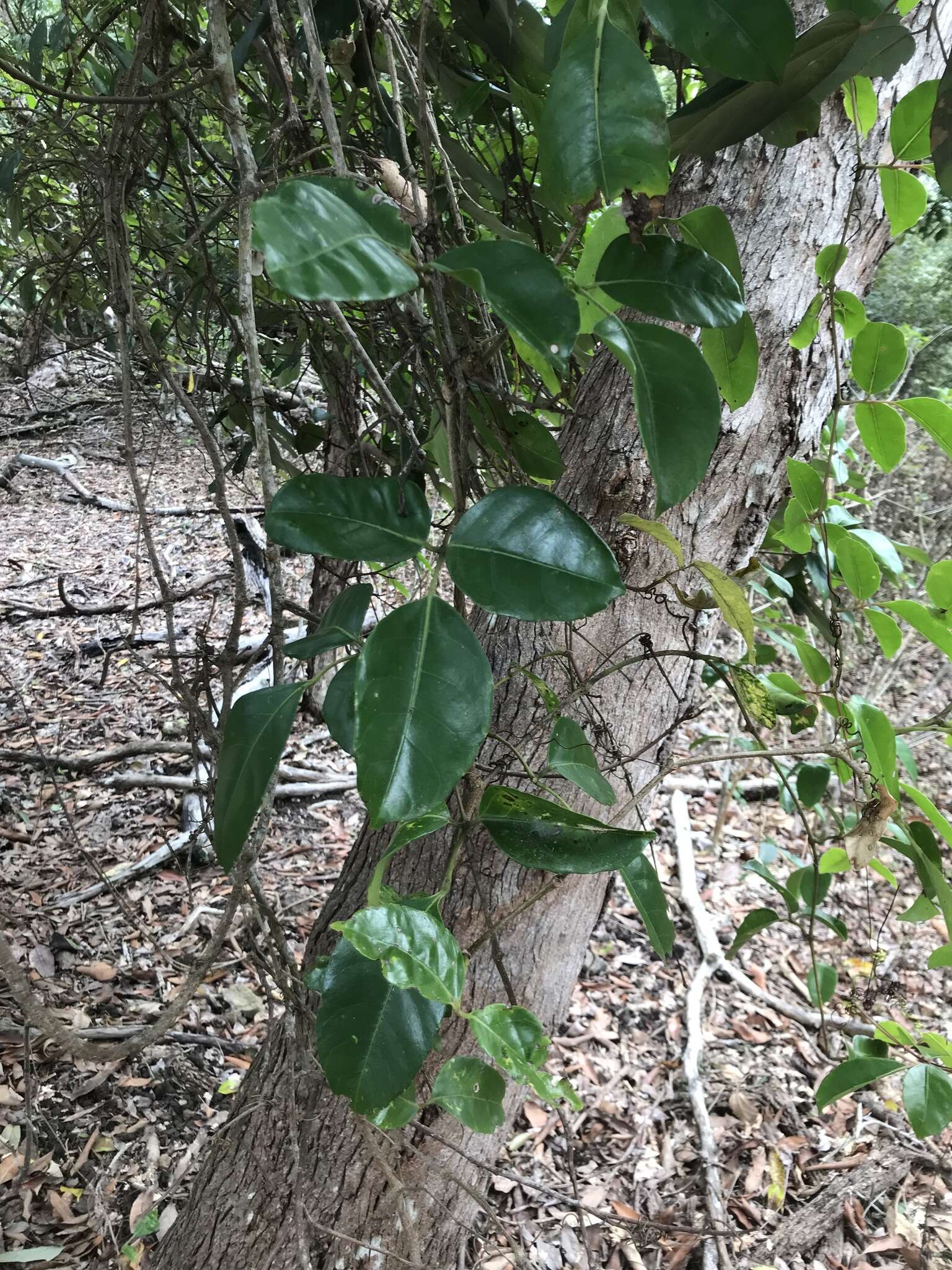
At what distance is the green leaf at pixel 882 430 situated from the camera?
85cm

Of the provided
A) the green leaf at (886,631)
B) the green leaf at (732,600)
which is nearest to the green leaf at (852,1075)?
the green leaf at (886,631)

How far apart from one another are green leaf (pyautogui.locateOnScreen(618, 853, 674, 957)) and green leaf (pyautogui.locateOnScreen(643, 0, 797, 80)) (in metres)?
0.53

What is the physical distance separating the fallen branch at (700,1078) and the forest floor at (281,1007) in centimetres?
3

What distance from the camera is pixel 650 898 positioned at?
0.65m

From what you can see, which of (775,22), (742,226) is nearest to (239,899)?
(775,22)

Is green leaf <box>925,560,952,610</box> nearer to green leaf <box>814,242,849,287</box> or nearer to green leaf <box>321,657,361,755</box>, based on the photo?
green leaf <box>814,242,849,287</box>

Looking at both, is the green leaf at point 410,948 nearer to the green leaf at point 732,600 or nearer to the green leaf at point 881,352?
the green leaf at point 732,600

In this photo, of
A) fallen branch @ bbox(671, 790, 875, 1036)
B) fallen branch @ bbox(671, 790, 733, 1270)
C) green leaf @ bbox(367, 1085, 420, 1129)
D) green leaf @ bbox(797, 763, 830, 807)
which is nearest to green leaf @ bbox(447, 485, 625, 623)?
green leaf @ bbox(367, 1085, 420, 1129)

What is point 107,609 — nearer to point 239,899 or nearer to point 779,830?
point 239,899

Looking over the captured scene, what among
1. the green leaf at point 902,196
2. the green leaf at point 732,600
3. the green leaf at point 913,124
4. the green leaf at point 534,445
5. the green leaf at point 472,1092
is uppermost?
the green leaf at point 913,124

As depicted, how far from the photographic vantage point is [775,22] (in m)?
0.37

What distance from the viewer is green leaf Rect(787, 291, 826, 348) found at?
2.61ft

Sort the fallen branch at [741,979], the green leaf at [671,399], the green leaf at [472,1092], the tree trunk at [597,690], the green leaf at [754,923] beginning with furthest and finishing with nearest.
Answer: the fallen branch at [741,979]
the green leaf at [754,923]
the tree trunk at [597,690]
the green leaf at [472,1092]
the green leaf at [671,399]

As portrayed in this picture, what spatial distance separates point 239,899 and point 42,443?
3905 mm
